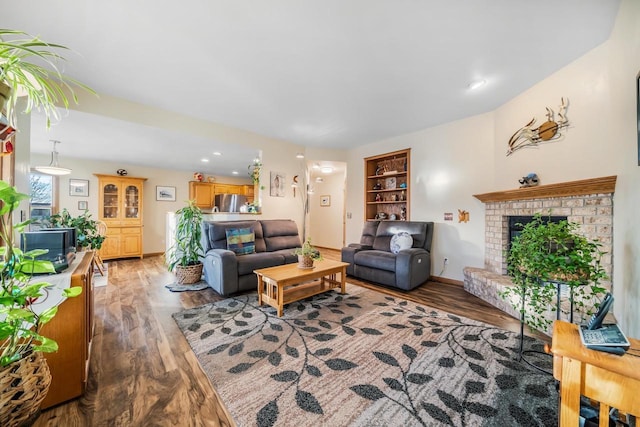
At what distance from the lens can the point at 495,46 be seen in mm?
2053

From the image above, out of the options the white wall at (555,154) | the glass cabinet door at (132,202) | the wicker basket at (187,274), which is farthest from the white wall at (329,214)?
the glass cabinet door at (132,202)

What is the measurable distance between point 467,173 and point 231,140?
3797 millimetres

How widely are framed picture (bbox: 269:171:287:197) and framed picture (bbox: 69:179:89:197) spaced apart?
4222mm

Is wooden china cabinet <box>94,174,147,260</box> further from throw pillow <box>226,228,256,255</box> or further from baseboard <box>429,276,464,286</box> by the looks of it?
baseboard <box>429,276,464,286</box>

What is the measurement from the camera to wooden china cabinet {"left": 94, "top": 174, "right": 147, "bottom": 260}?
5309 mm

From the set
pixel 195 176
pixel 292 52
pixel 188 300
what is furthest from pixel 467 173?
pixel 195 176

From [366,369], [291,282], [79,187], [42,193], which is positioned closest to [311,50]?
[291,282]

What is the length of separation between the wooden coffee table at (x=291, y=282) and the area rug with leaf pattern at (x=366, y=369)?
7.3 inches

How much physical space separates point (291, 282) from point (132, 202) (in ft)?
17.2

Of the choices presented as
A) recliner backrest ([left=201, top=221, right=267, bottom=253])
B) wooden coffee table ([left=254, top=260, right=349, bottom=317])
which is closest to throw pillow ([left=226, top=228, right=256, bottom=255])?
recliner backrest ([left=201, top=221, right=267, bottom=253])

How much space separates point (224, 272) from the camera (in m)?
3.04

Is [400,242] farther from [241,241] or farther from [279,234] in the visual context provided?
[241,241]

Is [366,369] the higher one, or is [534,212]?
[534,212]

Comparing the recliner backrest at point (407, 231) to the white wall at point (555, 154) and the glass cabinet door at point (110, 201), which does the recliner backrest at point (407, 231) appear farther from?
the glass cabinet door at point (110, 201)
